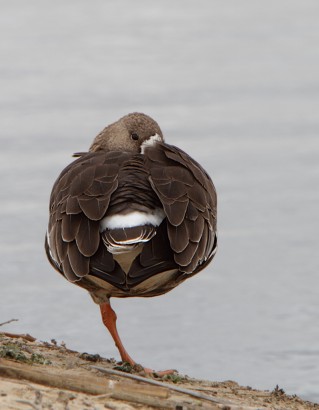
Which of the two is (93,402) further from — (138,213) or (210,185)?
(210,185)

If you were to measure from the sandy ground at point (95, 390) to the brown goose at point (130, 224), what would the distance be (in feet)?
1.76

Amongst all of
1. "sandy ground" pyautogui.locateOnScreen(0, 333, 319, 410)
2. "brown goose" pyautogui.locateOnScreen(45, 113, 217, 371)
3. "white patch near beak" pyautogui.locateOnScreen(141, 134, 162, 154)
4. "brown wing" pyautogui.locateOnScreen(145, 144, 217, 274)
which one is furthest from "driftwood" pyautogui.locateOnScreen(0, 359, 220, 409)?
"white patch near beak" pyautogui.locateOnScreen(141, 134, 162, 154)

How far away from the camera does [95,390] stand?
6164 mm

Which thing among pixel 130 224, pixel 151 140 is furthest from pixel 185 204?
pixel 151 140

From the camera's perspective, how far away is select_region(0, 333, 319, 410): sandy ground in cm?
597

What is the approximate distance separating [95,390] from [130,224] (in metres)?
1.32

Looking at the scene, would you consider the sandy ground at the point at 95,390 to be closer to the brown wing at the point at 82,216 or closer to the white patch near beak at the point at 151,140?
the brown wing at the point at 82,216

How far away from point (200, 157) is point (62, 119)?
6.91 ft

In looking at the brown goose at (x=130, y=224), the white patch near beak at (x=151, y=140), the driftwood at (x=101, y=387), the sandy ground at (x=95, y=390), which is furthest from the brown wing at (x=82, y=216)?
the driftwood at (x=101, y=387)

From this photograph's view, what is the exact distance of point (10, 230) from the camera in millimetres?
13117

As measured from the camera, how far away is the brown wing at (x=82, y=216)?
7.21 m

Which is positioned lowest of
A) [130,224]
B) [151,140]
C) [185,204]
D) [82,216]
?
[130,224]

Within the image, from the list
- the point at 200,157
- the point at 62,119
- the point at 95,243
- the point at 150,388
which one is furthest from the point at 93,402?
the point at 62,119

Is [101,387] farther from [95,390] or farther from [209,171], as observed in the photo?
[209,171]
